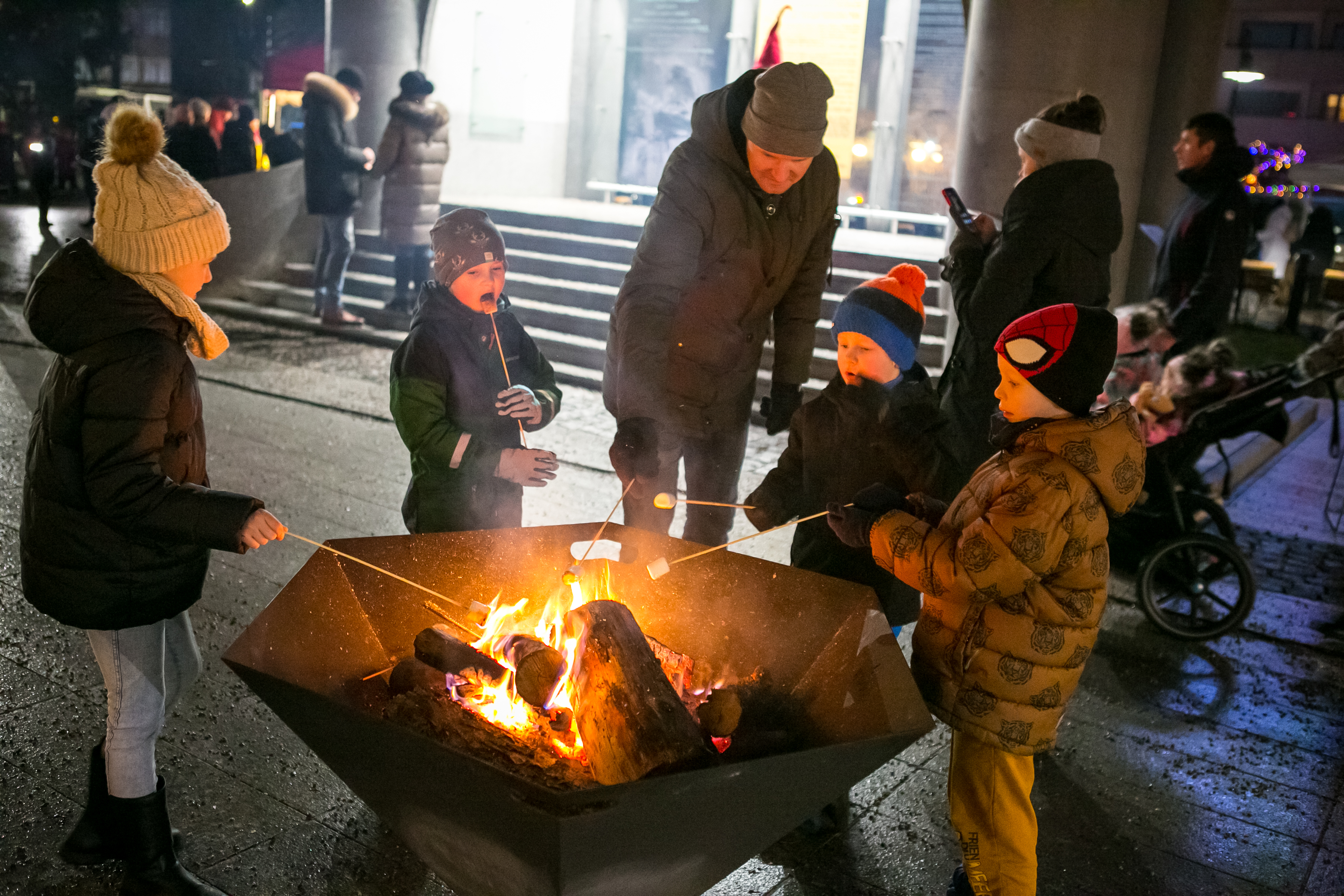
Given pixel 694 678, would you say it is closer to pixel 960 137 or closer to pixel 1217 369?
pixel 1217 369

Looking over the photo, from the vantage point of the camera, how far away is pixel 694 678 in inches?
114

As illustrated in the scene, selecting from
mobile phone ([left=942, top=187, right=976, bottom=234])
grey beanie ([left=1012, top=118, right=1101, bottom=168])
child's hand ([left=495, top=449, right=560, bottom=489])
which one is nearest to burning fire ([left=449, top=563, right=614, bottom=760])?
child's hand ([left=495, top=449, right=560, bottom=489])

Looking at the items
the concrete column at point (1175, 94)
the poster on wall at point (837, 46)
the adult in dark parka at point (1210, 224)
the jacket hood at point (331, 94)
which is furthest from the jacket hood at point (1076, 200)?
the poster on wall at point (837, 46)

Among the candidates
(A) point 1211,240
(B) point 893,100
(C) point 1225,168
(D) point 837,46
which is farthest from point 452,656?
(D) point 837,46

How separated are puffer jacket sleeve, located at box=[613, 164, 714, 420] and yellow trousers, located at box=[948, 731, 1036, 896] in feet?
4.97

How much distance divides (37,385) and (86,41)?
3110 centimetres

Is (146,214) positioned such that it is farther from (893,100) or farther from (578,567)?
(893,100)

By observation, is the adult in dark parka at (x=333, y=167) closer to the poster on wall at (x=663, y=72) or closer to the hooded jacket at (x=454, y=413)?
the poster on wall at (x=663, y=72)

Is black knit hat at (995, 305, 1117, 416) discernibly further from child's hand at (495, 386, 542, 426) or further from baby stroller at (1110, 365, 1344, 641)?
baby stroller at (1110, 365, 1344, 641)

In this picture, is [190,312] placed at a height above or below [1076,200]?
below

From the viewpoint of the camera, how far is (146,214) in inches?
102

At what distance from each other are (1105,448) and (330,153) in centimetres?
907

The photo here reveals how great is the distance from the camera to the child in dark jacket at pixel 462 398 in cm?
338

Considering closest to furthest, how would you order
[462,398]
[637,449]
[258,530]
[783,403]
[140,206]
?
[258,530] < [140,206] < [637,449] < [462,398] < [783,403]
